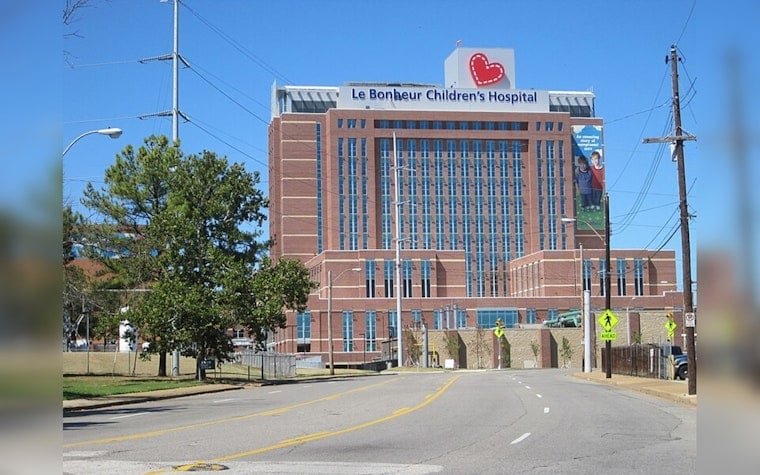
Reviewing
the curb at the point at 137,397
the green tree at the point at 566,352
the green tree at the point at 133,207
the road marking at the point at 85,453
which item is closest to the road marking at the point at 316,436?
the road marking at the point at 85,453

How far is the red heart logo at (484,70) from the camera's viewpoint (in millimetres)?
149250

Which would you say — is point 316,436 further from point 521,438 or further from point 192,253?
point 192,253

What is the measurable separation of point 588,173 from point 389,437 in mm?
148166

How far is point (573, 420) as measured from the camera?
2264 centimetres

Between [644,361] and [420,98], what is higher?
[420,98]

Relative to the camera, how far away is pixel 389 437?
18203mm

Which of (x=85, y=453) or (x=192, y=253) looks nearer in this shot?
(x=85, y=453)

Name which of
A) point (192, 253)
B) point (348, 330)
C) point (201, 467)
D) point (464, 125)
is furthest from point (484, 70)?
point (201, 467)

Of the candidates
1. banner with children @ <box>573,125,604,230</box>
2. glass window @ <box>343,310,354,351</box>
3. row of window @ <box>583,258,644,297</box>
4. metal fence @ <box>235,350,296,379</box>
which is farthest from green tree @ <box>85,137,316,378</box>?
banner with children @ <box>573,125,604,230</box>

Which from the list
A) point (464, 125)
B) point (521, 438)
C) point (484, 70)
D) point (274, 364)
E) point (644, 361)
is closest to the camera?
point (521, 438)

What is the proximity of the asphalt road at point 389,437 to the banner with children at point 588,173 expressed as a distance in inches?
5156

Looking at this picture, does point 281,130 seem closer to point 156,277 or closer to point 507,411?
point 156,277

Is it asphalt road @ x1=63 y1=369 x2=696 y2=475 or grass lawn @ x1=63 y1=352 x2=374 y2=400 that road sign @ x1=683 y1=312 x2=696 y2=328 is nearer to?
asphalt road @ x1=63 y1=369 x2=696 y2=475

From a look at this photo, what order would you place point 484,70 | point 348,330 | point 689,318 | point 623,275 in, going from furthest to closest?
1. point 484,70
2. point 623,275
3. point 348,330
4. point 689,318
